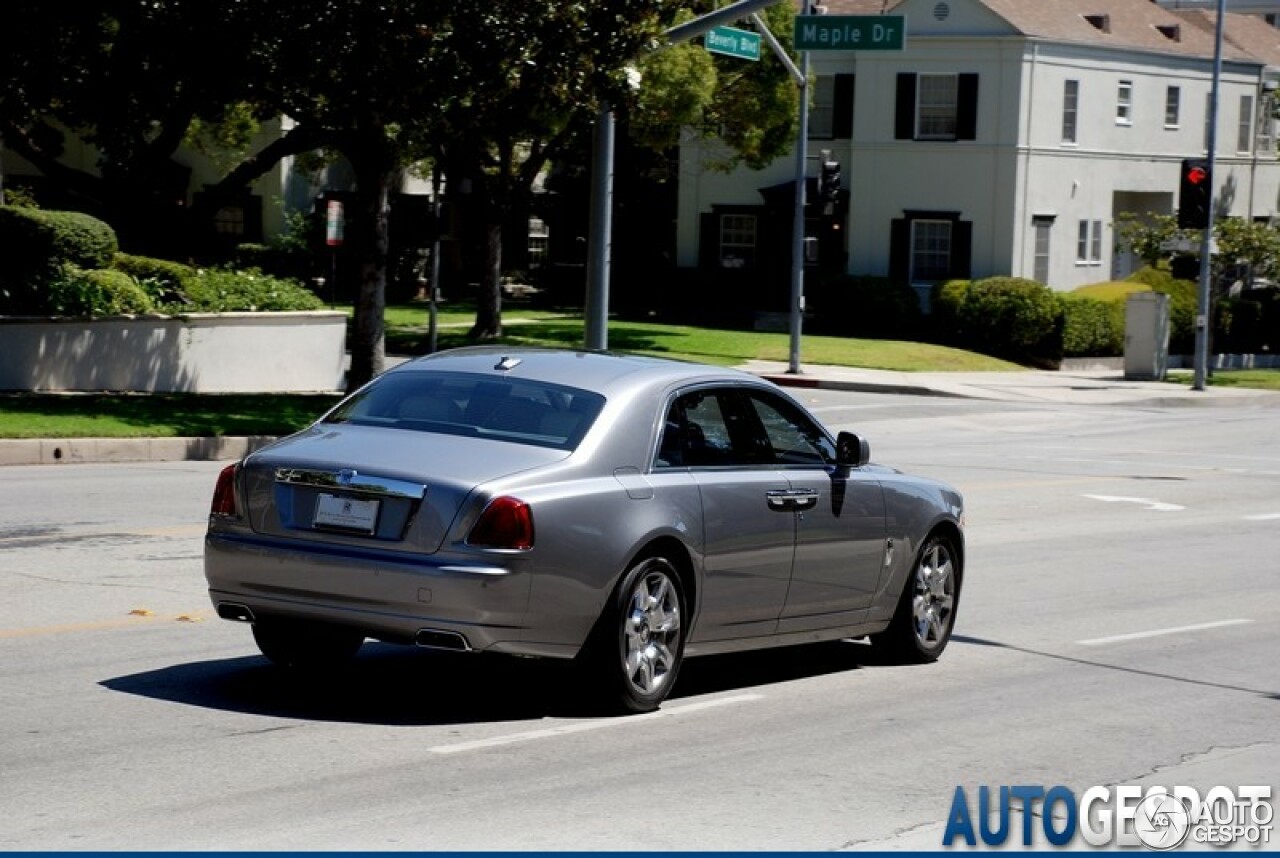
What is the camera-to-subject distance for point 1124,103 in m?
56.0

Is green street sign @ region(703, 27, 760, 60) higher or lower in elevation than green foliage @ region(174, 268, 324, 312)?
higher

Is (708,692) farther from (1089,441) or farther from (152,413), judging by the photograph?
(1089,441)

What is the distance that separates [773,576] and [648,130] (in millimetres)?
35561

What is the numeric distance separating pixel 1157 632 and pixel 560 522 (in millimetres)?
5674

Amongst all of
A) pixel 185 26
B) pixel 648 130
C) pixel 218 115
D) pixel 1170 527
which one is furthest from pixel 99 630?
pixel 648 130

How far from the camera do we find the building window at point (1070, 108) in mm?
53844

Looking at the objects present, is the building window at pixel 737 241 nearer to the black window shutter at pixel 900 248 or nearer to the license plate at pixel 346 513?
the black window shutter at pixel 900 248

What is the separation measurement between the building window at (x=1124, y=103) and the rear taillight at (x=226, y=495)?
49453 millimetres

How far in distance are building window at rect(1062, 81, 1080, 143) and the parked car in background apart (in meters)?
45.2

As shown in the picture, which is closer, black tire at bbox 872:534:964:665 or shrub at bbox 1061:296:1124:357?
black tire at bbox 872:534:964:665

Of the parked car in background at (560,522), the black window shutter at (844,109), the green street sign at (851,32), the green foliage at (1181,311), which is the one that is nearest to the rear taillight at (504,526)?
the parked car in background at (560,522)

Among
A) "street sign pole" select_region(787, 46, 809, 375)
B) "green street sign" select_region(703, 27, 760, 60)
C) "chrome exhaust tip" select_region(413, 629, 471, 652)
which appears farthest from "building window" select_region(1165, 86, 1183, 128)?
"chrome exhaust tip" select_region(413, 629, 471, 652)

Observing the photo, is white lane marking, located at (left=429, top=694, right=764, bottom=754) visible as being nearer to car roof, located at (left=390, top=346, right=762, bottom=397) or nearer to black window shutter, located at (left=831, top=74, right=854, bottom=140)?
car roof, located at (left=390, top=346, right=762, bottom=397)

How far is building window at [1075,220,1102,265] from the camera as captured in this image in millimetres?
55312
